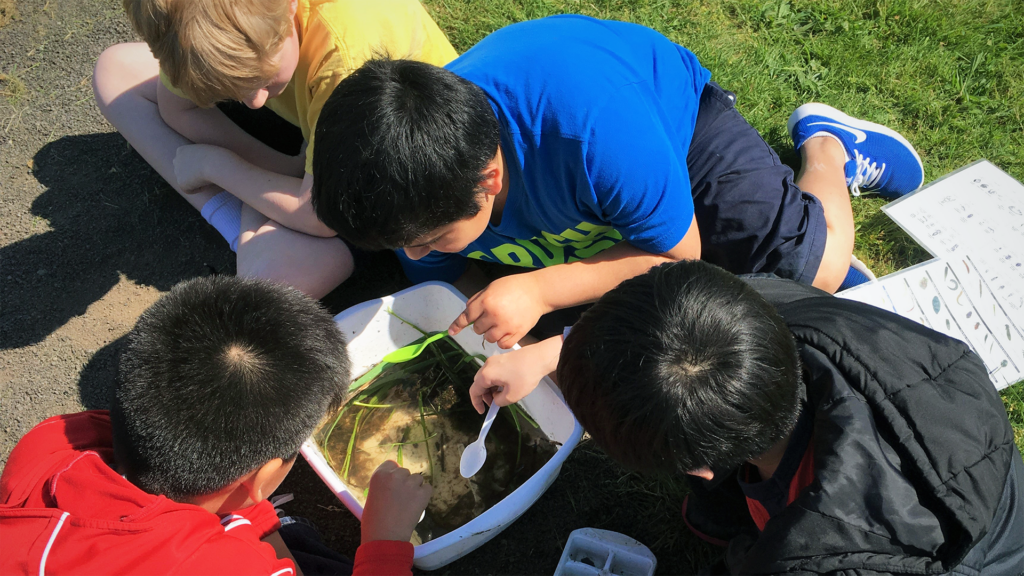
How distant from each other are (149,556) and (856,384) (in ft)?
3.24

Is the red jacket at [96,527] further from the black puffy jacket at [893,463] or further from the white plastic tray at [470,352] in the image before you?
the black puffy jacket at [893,463]

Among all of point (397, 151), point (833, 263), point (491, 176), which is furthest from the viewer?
point (833, 263)

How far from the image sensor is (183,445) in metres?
0.89

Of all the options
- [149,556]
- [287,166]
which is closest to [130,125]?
[287,166]

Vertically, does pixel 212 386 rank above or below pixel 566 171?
below

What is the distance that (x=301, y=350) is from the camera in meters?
0.93

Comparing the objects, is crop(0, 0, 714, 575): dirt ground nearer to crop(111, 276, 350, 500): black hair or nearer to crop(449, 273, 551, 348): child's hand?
crop(449, 273, 551, 348): child's hand

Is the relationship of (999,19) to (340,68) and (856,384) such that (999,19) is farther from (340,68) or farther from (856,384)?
(340,68)

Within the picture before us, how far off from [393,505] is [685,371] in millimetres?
663

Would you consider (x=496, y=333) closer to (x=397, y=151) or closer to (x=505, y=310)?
(x=505, y=310)

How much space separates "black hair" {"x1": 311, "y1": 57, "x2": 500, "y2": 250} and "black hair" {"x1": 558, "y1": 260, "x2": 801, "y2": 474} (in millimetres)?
292

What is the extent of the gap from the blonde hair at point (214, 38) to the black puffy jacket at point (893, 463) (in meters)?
1.08

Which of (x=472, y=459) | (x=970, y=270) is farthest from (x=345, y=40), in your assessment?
(x=970, y=270)

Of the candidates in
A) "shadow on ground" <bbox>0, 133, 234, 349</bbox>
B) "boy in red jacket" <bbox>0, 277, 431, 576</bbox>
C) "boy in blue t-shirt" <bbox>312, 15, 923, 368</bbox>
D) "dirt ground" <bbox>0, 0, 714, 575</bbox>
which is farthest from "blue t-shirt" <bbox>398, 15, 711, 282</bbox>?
"shadow on ground" <bbox>0, 133, 234, 349</bbox>
